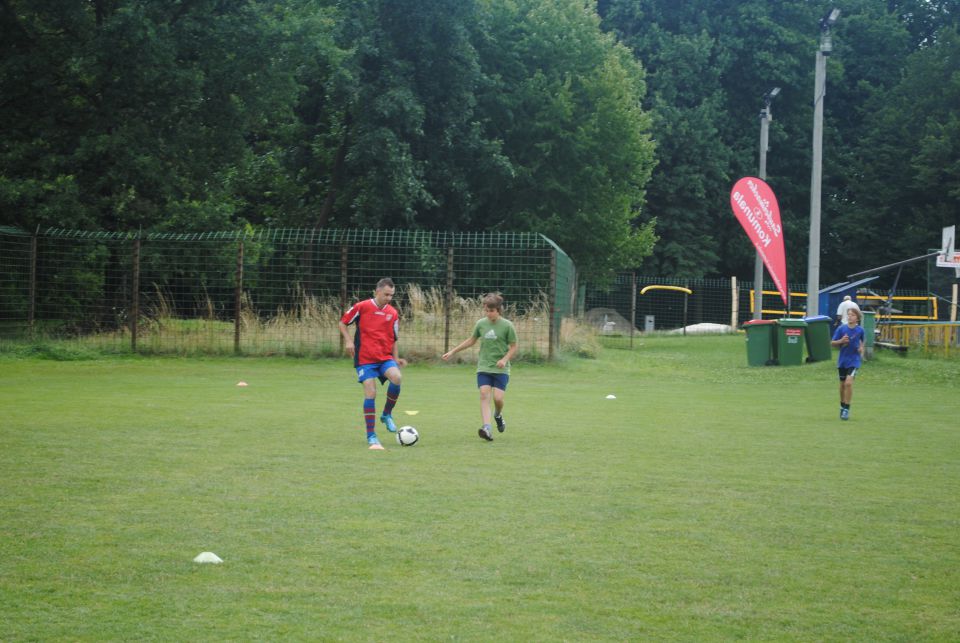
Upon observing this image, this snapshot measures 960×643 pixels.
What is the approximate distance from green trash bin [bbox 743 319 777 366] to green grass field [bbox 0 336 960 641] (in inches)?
426

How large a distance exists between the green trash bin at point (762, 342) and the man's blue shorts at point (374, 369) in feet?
50.5

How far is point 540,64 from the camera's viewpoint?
4462 centimetres

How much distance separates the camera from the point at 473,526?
23.8 ft

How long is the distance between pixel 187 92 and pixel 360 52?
793 centimetres

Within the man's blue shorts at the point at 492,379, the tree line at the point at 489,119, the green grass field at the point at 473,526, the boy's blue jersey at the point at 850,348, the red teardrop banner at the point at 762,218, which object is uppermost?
the tree line at the point at 489,119

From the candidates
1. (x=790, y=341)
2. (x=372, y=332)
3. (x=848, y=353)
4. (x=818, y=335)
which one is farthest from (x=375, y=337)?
(x=818, y=335)

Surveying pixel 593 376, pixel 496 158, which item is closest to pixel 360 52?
pixel 496 158

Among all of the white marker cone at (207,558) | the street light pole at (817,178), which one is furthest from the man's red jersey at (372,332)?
the street light pole at (817,178)

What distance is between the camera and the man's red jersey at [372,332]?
474 inches

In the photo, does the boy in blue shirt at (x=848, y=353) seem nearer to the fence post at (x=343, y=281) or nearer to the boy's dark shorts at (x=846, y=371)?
the boy's dark shorts at (x=846, y=371)

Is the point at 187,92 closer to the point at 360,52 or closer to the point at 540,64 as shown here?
the point at 360,52

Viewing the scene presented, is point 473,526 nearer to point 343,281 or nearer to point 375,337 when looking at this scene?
point 375,337

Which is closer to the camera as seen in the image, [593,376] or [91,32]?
[593,376]

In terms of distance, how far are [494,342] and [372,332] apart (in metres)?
1.41
